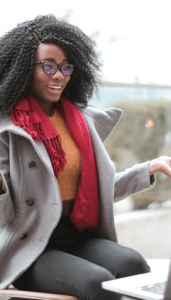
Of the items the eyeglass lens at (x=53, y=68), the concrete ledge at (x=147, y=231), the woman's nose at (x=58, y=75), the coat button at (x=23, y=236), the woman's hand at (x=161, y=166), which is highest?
the eyeglass lens at (x=53, y=68)

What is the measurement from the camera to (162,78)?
9.00 ft

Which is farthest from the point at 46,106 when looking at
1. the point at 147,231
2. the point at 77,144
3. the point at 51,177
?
the point at 147,231

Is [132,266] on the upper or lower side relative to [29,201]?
lower

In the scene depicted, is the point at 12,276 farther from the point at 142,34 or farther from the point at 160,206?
the point at 160,206

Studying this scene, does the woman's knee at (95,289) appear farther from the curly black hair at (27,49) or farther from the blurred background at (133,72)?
the blurred background at (133,72)

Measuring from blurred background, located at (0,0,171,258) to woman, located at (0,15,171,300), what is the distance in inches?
13.6

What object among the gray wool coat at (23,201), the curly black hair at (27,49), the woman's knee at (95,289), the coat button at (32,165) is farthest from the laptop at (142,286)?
the curly black hair at (27,49)

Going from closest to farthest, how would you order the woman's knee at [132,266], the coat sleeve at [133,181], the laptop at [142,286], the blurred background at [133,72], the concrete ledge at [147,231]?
1. the laptop at [142,286]
2. the woman's knee at [132,266]
3. the coat sleeve at [133,181]
4. the blurred background at [133,72]
5. the concrete ledge at [147,231]

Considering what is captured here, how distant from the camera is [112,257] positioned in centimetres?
117

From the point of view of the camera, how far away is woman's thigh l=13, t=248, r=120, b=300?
1011 mm

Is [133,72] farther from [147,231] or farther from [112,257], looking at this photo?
[112,257]

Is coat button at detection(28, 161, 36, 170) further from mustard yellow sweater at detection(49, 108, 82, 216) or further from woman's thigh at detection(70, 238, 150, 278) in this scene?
woman's thigh at detection(70, 238, 150, 278)

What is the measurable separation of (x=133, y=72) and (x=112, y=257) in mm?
1686

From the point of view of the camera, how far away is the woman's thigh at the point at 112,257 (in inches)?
44.7
